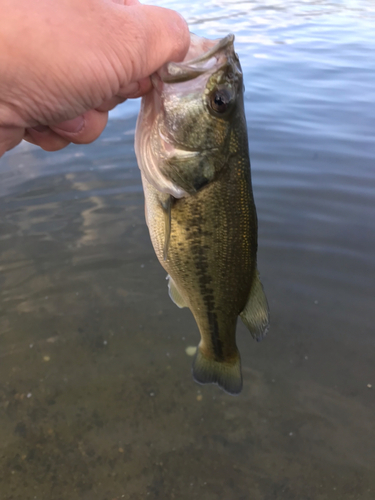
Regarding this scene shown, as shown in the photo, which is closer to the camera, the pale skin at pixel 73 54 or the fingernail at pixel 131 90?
the pale skin at pixel 73 54

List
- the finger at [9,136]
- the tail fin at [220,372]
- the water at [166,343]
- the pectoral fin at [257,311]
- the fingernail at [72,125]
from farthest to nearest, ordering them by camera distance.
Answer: the water at [166,343] < the tail fin at [220,372] < the pectoral fin at [257,311] < the fingernail at [72,125] < the finger at [9,136]

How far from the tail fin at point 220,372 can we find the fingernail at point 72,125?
1461mm

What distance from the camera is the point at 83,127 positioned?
1.70 m

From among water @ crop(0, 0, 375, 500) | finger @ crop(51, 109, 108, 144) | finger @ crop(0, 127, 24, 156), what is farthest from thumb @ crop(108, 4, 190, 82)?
water @ crop(0, 0, 375, 500)

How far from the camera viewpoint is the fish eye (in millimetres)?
1522

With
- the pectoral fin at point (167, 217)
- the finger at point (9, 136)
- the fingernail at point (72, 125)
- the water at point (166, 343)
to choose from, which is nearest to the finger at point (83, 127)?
the fingernail at point (72, 125)

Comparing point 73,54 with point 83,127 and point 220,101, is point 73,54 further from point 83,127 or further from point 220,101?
point 220,101

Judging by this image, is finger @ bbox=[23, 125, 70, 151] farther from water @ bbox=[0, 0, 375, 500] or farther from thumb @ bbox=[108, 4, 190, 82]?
water @ bbox=[0, 0, 375, 500]

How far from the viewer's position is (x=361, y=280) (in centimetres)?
394

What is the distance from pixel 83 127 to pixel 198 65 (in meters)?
0.60

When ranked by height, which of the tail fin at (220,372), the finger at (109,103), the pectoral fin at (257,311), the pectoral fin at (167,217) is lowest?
the tail fin at (220,372)

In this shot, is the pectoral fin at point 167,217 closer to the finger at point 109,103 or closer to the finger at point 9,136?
the finger at point 109,103

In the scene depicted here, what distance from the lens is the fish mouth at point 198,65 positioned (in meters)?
1.47

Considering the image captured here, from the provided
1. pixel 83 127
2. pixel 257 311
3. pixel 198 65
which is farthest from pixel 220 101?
pixel 257 311
